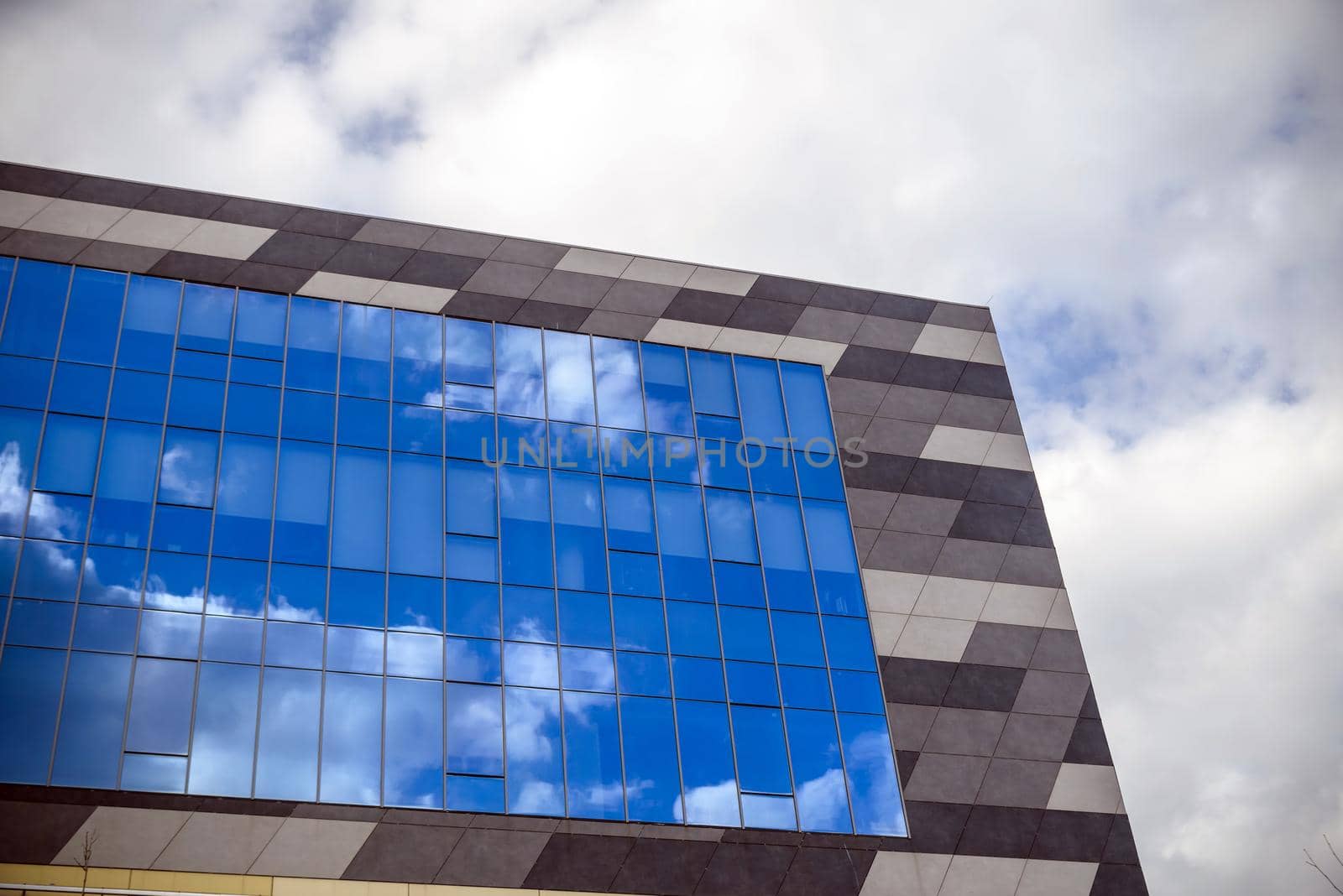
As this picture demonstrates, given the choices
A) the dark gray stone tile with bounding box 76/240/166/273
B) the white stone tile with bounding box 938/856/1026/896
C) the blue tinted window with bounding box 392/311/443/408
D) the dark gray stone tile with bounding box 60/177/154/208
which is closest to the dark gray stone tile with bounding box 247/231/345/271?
the dark gray stone tile with bounding box 76/240/166/273

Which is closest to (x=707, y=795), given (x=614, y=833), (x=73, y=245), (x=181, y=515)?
(x=614, y=833)

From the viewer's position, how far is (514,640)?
1113 inches

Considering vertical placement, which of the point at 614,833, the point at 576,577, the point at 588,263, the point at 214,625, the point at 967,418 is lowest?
the point at 614,833

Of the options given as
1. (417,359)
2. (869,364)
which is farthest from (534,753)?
(869,364)

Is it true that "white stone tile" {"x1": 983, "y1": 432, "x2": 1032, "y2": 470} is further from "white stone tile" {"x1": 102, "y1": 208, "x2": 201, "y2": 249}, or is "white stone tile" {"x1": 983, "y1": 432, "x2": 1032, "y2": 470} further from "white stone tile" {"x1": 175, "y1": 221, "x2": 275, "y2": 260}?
"white stone tile" {"x1": 102, "y1": 208, "x2": 201, "y2": 249}

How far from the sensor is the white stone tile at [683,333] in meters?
34.0

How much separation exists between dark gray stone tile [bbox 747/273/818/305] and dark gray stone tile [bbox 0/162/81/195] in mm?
17613

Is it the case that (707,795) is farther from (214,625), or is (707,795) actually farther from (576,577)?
(214,625)

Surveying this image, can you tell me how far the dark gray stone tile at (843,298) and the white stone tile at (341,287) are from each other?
12118 millimetres

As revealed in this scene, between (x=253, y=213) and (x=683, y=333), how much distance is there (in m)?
11.4

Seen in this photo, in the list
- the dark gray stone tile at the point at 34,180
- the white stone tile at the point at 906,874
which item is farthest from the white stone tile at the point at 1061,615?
the dark gray stone tile at the point at 34,180

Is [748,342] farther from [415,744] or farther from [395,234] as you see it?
[415,744]

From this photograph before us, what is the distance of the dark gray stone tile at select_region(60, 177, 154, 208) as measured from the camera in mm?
31141

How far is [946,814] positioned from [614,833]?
775 centimetres
